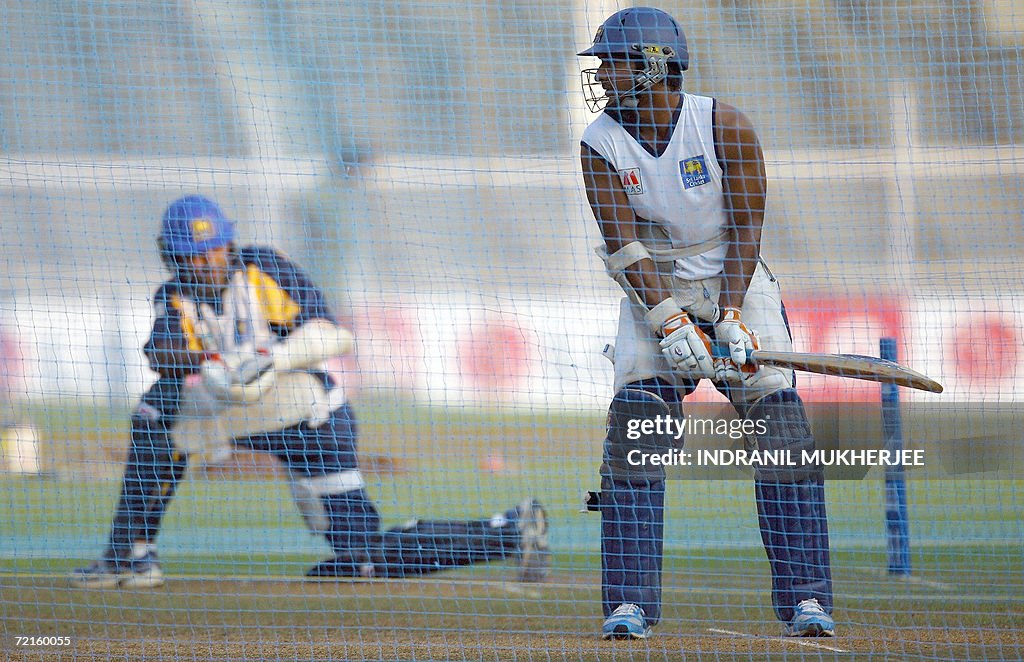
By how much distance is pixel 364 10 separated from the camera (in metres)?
7.74

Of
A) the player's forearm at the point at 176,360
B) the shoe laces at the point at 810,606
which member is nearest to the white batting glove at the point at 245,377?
the player's forearm at the point at 176,360

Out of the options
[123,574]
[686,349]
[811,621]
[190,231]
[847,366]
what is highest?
[190,231]

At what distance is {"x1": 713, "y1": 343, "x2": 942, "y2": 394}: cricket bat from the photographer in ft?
11.8

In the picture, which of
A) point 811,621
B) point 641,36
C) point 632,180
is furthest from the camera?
point 632,180

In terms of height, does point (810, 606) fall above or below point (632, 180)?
below

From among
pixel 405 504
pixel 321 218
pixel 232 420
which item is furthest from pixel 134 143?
pixel 232 420

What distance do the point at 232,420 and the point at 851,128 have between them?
4954 millimetres

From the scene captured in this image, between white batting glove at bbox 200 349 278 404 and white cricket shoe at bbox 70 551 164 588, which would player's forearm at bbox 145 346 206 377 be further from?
white cricket shoe at bbox 70 551 164 588

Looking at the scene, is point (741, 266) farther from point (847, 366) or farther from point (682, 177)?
point (847, 366)

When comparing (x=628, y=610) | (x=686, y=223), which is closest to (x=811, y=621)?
(x=628, y=610)

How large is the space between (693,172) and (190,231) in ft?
7.55

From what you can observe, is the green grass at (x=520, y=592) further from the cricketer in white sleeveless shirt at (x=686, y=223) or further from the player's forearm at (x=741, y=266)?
the player's forearm at (x=741, y=266)

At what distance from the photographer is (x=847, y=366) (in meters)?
3.64

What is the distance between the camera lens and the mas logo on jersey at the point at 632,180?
3748 millimetres
